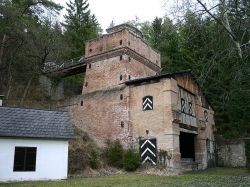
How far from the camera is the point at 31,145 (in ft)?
57.1

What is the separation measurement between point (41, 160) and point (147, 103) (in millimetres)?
9254

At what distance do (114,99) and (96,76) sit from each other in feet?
12.8

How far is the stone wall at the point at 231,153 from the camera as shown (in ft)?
96.3

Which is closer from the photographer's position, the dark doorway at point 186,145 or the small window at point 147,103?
the small window at point 147,103

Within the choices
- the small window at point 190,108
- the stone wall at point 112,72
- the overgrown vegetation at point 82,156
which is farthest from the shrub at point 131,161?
the stone wall at point 112,72

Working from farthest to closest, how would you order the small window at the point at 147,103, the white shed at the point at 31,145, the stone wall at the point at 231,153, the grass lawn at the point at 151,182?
the stone wall at the point at 231,153
the small window at the point at 147,103
the white shed at the point at 31,145
the grass lawn at the point at 151,182

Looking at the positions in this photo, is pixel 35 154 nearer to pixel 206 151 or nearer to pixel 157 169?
pixel 157 169

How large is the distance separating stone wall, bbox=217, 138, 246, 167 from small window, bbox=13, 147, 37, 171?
18.9m

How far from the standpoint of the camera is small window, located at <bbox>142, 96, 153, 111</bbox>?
2378 centimetres

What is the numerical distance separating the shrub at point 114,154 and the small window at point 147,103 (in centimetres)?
324

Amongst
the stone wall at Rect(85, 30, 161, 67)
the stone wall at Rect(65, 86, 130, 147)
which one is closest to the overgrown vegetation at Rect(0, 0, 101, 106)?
the stone wall at Rect(85, 30, 161, 67)

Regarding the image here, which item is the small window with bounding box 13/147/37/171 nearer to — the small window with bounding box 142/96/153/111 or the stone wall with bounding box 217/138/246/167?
the small window with bounding box 142/96/153/111

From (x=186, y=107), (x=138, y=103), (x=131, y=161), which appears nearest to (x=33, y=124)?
(x=131, y=161)

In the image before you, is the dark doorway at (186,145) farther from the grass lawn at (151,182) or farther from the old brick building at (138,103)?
the grass lawn at (151,182)
